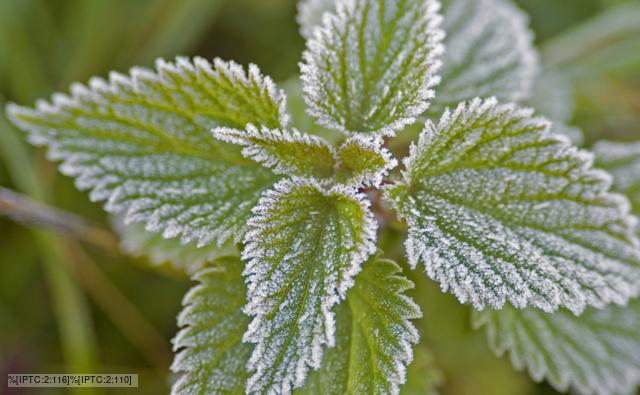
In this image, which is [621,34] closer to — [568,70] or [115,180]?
[568,70]

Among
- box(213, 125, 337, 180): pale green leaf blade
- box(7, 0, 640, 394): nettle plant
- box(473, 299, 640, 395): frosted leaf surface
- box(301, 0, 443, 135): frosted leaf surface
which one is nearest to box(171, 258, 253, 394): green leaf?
box(7, 0, 640, 394): nettle plant

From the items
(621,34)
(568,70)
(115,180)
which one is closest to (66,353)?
(115,180)

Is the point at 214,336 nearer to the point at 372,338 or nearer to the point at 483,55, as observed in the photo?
the point at 372,338

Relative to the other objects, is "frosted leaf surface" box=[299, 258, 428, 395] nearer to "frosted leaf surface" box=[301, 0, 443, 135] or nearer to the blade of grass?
"frosted leaf surface" box=[301, 0, 443, 135]

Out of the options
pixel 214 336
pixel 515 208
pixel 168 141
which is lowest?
pixel 214 336

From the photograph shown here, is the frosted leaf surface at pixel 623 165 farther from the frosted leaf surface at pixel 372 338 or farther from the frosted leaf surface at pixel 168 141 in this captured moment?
the frosted leaf surface at pixel 168 141

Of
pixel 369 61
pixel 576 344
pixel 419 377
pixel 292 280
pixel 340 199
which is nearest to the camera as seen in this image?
pixel 292 280

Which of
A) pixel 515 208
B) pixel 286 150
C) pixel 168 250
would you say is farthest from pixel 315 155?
pixel 168 250

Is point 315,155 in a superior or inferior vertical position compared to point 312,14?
inferior
